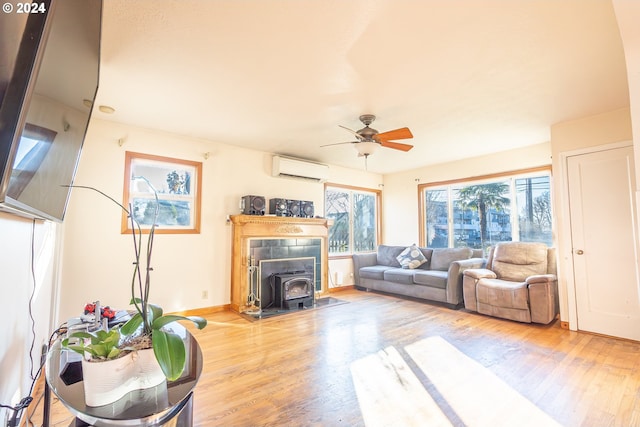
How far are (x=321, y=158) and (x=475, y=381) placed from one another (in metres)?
4.03

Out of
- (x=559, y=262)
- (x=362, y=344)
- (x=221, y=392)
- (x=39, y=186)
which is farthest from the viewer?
(x=559, y=262)

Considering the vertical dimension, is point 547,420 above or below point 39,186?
below

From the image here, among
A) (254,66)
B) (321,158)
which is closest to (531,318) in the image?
(321,158)

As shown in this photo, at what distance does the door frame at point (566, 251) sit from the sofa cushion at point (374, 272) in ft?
8.36

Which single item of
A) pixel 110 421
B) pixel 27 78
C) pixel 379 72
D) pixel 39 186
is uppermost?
pixel 379 72

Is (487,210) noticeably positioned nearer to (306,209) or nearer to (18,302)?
(306,209)

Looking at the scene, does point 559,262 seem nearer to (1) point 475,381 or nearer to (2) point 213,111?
(1) point 475,381

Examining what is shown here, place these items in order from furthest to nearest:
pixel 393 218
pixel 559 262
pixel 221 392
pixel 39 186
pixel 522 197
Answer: pixel 393 218 → pixel 522 197 → pixel 559 262 → pixel 221 392 → pixel 39 186

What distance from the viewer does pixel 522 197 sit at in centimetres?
476

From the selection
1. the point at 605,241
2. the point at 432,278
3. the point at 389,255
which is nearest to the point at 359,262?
the point at 389,255

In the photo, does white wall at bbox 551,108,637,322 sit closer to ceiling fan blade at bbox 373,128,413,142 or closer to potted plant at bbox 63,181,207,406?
ceiling fan blade at bbox 373,128,413,142

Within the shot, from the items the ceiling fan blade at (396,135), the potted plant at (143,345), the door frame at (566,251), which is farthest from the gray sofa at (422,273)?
the potted plant at (143,345)

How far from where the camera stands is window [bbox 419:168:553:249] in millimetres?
4566

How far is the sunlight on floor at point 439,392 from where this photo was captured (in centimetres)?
185
